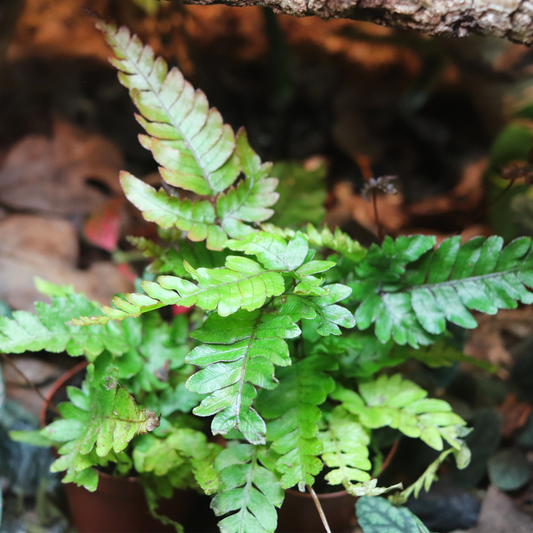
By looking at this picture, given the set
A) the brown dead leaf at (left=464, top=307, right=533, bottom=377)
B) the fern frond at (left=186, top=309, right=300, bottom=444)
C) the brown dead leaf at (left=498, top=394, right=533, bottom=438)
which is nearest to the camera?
the fern frond at (left=186, top=309, right=300, bottom=444)

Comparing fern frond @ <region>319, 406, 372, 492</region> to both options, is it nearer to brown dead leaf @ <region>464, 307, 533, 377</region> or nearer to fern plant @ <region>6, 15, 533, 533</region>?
fern plant @ <region>6, 15, 533, 533</region>

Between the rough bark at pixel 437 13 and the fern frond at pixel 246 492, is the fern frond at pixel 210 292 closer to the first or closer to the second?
the fern frond at pixel 246 492

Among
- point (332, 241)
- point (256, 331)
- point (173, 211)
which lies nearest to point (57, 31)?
point (173, 211)

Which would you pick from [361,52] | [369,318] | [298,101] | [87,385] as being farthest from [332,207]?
[87,385]

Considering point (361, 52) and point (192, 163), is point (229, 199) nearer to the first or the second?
point (192, 163)

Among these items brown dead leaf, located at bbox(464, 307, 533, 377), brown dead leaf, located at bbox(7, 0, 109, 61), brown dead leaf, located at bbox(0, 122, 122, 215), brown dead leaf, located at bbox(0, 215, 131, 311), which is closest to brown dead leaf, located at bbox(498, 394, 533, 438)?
brown dead leaf, located at bbox(464, 307, 533, 377)

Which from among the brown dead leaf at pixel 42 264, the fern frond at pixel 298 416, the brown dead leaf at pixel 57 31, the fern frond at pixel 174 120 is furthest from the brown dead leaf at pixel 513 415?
the brown dead leaf at pixel 57 31
